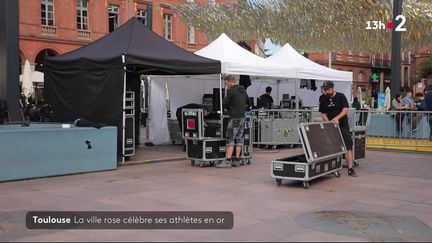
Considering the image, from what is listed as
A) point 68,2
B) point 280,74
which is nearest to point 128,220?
point 280,74

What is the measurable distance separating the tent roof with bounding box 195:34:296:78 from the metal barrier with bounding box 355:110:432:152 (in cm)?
287

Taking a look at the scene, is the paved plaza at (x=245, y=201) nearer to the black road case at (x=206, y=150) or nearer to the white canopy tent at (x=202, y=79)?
the black road case at (x=206, y=150)

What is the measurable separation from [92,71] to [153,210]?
6014 millimetres

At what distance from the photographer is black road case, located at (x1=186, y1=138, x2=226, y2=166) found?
11.7m

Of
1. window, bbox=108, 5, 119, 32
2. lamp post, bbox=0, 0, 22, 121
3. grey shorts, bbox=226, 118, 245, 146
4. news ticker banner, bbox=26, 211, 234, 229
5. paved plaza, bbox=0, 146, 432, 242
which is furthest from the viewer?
window, bbox=108, 5, 119, 32

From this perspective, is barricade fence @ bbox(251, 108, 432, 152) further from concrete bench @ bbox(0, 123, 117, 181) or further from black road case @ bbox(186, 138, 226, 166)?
concrete bench @ bbox(0, 123, 117, 181)

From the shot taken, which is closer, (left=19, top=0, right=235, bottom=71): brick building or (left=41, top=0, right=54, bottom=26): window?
(left=19, top=0, right=235, bottom=71): brick building

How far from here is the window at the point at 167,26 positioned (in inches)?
1914

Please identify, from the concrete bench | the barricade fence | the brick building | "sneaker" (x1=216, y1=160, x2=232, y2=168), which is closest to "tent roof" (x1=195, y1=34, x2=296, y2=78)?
the barricade fence

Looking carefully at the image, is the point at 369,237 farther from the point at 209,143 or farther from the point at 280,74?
the point at 280,74

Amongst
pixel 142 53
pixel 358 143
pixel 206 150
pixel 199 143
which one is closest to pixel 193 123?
pixel 199 143

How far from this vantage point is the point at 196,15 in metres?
34.8

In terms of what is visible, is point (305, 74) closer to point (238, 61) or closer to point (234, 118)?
point (238, 61)

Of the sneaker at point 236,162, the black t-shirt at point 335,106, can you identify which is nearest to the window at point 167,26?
the sneaker at point 236,162
